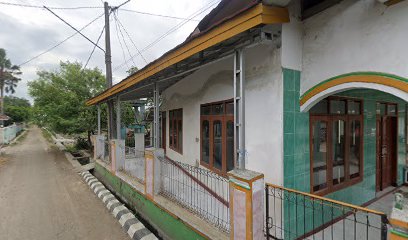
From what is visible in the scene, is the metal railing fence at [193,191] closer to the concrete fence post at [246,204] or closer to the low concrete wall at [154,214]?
the low concrete wall at [154,214]

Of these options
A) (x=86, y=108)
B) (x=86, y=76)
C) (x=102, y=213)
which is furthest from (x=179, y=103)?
(x=86, y=76)

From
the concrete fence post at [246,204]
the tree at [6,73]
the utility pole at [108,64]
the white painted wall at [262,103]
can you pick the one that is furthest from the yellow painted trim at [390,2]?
the tree at [6,73]

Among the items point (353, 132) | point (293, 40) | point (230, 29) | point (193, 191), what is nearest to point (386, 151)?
point (353, 132)

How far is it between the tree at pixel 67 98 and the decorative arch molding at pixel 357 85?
12.6 meters

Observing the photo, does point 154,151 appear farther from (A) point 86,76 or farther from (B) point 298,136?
(A) point 86,76

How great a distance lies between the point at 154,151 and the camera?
4.87m

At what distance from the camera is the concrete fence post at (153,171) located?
486cm

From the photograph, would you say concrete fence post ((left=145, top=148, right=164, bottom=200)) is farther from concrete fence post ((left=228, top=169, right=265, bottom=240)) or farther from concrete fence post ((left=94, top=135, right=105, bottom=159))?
Result: concrete fence post ((left=94, top=135, right=105, bottom=159))

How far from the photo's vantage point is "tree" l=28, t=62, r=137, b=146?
1331 cm

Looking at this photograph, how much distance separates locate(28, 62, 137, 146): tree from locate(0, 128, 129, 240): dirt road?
4.12 m

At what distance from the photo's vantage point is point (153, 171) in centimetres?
486

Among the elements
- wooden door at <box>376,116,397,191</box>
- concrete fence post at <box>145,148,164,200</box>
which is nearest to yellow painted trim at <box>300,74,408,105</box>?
concrete fence post at <box>145,148,164,200</box>

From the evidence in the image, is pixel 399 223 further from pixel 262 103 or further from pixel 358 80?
pixel 262 103

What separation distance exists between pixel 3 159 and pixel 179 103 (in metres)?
12.4
